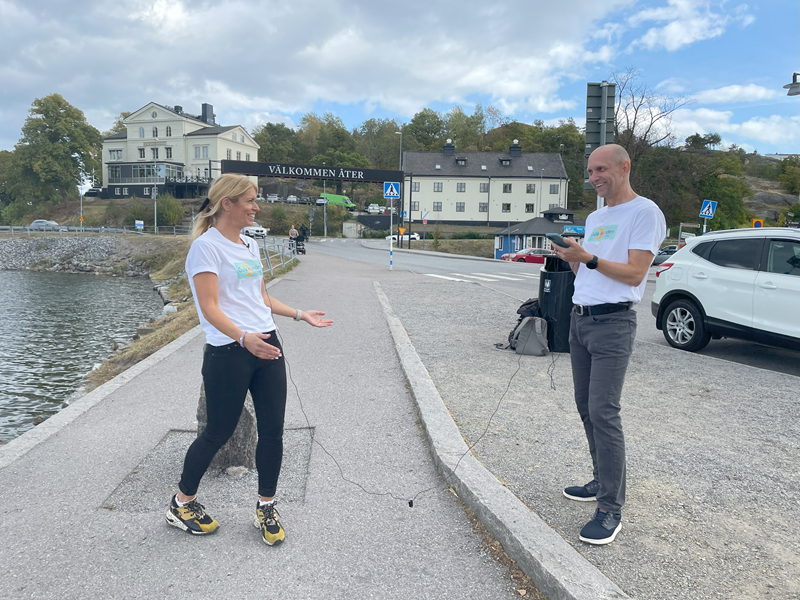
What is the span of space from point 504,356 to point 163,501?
5.24 m

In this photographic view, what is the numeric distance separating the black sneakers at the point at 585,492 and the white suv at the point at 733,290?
543cm

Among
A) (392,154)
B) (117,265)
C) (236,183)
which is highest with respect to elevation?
(392,154)

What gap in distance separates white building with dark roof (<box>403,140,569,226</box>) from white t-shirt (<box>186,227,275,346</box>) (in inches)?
2872

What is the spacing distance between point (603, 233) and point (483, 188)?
245 ft

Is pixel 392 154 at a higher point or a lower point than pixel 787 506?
higher

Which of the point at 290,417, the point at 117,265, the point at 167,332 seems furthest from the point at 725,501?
the point at 117,265

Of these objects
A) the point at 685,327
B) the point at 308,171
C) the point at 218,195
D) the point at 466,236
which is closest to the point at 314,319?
the point at 218,195

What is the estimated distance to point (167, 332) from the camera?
12617mm

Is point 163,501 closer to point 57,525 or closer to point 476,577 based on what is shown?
point 57,525

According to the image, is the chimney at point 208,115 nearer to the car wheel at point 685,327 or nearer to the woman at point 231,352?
the car wheel at point 685,327

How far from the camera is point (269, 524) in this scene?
10.7ft

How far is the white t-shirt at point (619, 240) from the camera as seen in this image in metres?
3.15

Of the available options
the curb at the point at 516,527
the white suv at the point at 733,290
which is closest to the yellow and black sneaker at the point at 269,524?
the curb at the point at 516,527

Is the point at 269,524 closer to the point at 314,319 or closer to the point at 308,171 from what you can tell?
the point at 314,319
